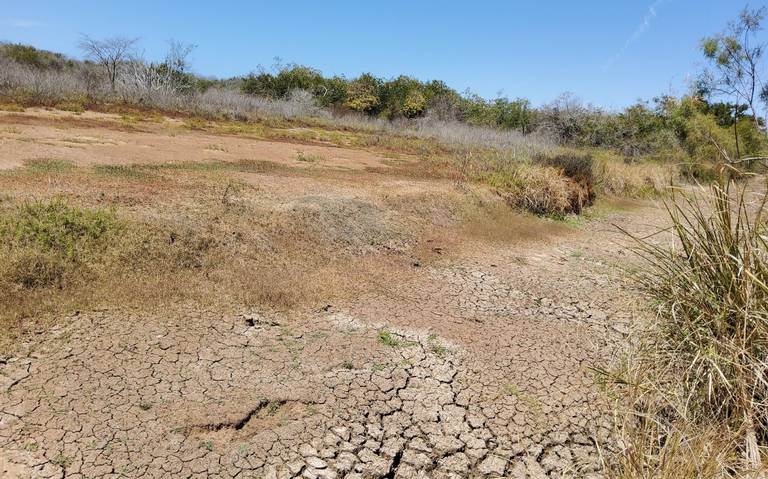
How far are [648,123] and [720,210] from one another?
24.2 meters

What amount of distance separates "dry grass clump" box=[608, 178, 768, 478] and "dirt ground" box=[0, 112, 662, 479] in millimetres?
303

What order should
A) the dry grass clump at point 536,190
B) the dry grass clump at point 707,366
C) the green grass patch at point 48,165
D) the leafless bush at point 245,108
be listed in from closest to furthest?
the dry grass clump at point 707,366
the green grass patch at point 48,165
the dry grass clump at point 536,190
the leafless bush at point 245,108

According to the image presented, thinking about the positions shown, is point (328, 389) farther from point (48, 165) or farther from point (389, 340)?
point (48, 165)

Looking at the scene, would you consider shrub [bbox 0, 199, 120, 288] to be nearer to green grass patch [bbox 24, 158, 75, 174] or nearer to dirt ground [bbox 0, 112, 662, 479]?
dirt ground [bbox 0, 112, 662, 479]

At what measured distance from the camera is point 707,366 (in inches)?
93.6

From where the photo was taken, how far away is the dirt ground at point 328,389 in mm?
2561

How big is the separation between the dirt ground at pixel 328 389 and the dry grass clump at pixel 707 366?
303 millimetres

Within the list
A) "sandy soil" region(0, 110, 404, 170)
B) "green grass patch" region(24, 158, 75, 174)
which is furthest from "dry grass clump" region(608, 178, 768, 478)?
"sandy soil" region(0, 110, 404, 170)

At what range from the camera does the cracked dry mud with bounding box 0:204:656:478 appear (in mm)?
2547

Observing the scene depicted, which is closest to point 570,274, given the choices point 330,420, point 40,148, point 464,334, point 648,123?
point 464,334

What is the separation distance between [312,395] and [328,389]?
4.8 inches

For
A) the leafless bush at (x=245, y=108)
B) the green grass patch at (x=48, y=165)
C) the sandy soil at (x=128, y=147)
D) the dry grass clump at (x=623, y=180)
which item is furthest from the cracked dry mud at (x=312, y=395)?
the leafless bush at (x=245, y=108)

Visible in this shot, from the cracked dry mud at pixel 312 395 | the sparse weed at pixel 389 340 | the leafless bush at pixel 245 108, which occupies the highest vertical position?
the leafless bush at pixel 245 108

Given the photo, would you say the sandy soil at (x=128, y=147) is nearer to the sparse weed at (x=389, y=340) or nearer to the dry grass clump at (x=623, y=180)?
the sparse weed at (x=389, y=340)
